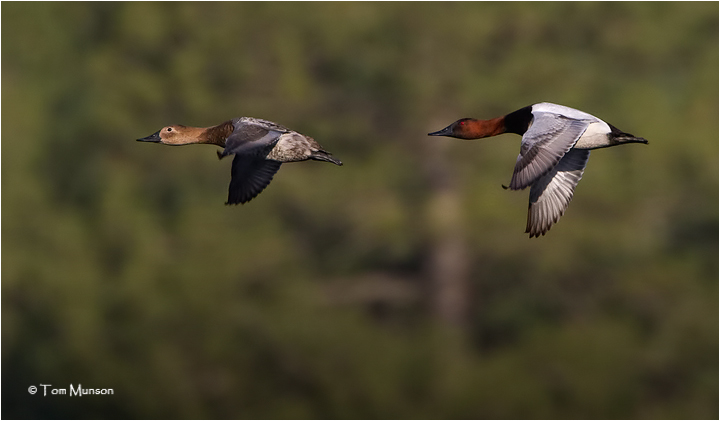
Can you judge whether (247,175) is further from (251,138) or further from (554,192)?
(554,192)

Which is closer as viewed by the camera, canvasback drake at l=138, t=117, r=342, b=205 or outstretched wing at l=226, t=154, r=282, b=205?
canvasback drake at l=138, t=117, r=342, b=205

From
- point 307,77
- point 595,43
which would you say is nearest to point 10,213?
point 307,77

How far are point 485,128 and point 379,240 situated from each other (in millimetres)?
10563

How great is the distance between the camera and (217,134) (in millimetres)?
8375

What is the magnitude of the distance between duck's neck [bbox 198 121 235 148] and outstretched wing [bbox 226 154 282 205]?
26 centimetres

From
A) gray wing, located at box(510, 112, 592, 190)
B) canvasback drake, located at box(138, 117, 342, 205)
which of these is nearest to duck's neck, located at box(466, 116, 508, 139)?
gray wing, located at box(510, 112, 592, 190)

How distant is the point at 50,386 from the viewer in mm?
19938

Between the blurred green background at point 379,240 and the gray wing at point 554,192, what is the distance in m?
9.05

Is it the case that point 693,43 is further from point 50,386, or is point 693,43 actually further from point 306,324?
point 50,386

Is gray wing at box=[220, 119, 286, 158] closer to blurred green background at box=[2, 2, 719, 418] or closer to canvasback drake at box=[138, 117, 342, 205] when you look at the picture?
canvasback drake at box=[138, 117, 342, 205]

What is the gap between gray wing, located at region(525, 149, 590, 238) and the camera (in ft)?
28.2

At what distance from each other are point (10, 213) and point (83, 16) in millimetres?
4715

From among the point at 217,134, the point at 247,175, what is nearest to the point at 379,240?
the point at 247,175

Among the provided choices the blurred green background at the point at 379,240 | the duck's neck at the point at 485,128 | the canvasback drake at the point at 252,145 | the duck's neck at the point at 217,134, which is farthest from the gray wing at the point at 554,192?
the blurred green background at the point at 379,240
